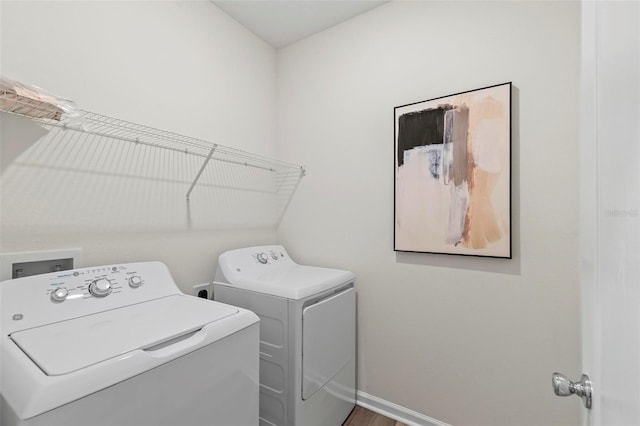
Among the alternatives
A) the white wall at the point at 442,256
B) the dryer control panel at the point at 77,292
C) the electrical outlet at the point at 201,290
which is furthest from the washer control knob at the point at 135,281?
the white wall at the point at 442,256

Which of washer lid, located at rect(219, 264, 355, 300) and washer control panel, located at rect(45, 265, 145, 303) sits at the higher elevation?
washer control panel, located at rect(45, 265, 145, 303)

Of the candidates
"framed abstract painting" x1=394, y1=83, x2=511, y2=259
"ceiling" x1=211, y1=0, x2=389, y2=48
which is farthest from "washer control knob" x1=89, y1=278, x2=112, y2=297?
"ceiling" x1=211, y1=0, x2=389, y2=48

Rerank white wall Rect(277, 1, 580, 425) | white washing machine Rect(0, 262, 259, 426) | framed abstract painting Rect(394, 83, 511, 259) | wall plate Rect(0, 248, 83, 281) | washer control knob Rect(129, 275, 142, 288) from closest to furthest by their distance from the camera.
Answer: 1. white washing machine Rect(0, 262, 259, 426)
2. wall plate Rect(0, 248, 83, 281)
3. washer control knob Rect(129, 275, 142, 288)
4. white wall Rect(277, 1, 580, 425)
5. framed abstract painting Rect(394, 83, 511, 259)

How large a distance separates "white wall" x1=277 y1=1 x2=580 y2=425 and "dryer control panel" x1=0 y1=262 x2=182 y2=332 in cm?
117

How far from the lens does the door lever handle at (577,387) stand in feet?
1.93

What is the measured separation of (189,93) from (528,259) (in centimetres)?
220

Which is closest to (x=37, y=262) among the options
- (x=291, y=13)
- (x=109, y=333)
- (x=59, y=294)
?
(x=59, y=294)

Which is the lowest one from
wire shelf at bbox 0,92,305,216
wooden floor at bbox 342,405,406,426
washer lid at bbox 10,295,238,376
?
wooden floor at bbox 342,405,406,426

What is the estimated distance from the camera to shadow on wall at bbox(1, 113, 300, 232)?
1.21 metres

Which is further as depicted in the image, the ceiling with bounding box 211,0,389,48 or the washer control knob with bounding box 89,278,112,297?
the ceiling with bounding box 211,0,389,48

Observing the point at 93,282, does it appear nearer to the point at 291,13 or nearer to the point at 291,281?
the point at 291,281

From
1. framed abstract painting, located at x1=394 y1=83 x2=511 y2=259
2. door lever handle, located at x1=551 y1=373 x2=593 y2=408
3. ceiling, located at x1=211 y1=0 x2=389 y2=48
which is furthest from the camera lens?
ceiling, located at x1=211 y1=0 x2=389 y2=48

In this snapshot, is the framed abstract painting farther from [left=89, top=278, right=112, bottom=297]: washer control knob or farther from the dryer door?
[left=89, top=278, right=112, bottom=297]: washer control knob

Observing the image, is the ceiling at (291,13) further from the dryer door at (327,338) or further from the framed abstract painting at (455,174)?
the dryer door at (327,338)
